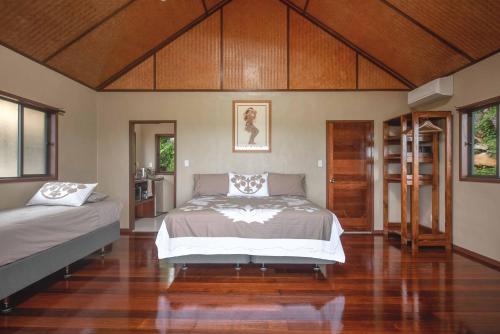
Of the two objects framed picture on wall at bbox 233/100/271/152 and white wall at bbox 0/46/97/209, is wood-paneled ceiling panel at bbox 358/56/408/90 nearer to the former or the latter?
framed picture on wall at bbox 233/100/271/152

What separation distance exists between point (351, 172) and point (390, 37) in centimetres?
212

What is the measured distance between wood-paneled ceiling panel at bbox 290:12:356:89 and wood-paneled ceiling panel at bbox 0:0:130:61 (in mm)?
2616

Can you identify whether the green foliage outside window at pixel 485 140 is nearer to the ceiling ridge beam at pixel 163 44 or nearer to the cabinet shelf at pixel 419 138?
the cabinet shelf at pixel 419 138

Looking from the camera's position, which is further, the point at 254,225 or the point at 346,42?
the point at 346,42

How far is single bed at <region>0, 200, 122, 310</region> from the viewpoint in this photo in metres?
2.13

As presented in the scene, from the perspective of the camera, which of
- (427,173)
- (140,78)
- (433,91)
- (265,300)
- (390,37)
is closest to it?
(265,300)

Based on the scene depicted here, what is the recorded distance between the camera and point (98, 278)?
9.48 feet

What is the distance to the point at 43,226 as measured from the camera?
97.4 inches

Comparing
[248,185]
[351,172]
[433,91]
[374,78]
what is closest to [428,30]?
[433,91]

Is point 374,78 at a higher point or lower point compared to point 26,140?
higher

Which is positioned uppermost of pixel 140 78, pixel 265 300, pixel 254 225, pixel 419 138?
pixel 140 78

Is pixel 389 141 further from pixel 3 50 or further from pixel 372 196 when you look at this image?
pixel 3 50

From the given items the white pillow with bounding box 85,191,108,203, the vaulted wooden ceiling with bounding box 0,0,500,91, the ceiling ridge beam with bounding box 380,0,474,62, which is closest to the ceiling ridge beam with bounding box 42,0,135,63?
the vaulted wooden ceiling with bounding box 0,0,500,91

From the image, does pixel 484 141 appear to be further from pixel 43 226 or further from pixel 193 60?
pixel 43 226
